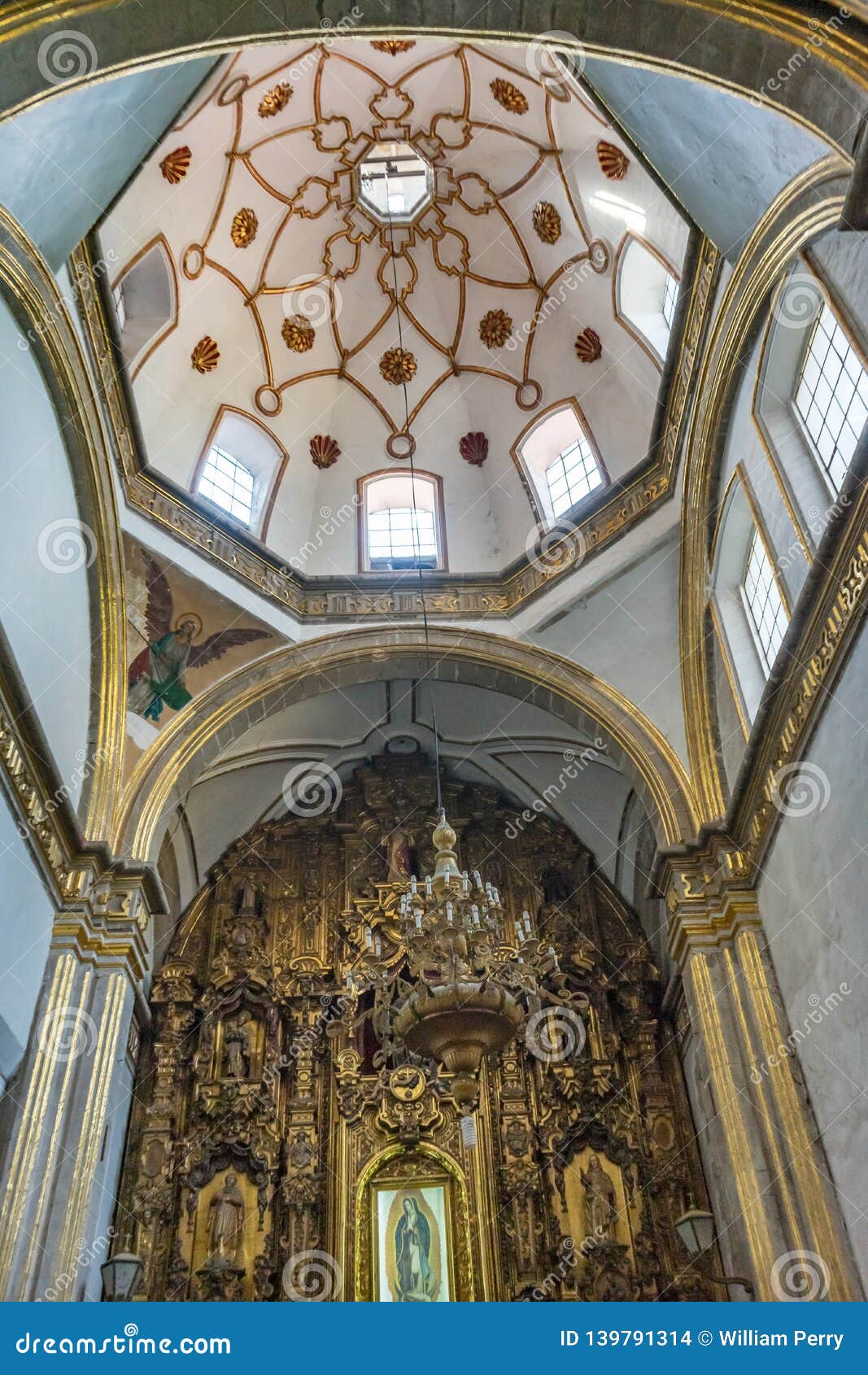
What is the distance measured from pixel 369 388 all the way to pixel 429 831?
643 centimetres

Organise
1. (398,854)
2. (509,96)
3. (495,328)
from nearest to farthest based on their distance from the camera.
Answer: (509,96) → (495,328) → (398,854)

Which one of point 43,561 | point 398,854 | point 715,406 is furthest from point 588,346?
point 43,561

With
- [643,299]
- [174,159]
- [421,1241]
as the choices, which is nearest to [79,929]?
[421,1241]

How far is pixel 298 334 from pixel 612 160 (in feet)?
15.8

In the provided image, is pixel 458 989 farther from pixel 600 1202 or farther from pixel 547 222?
pixel 547 222

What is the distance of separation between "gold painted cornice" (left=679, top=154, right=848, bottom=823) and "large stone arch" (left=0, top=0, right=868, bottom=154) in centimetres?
93

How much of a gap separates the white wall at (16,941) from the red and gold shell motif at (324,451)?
7.52 metres

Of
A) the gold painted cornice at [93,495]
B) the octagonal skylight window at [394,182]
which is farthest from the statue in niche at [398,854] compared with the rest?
the octagonal skylight window at [394,182]

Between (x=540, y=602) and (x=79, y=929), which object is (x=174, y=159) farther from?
(x=79, y=929)

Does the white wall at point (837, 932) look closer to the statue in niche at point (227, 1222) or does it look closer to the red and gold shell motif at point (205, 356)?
the statue in niche at point (227, 1222)

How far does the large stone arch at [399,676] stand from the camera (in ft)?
39.1

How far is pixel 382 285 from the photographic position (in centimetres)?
1532

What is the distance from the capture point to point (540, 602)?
13.7 meters

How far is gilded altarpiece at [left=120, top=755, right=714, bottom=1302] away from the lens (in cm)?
1192
